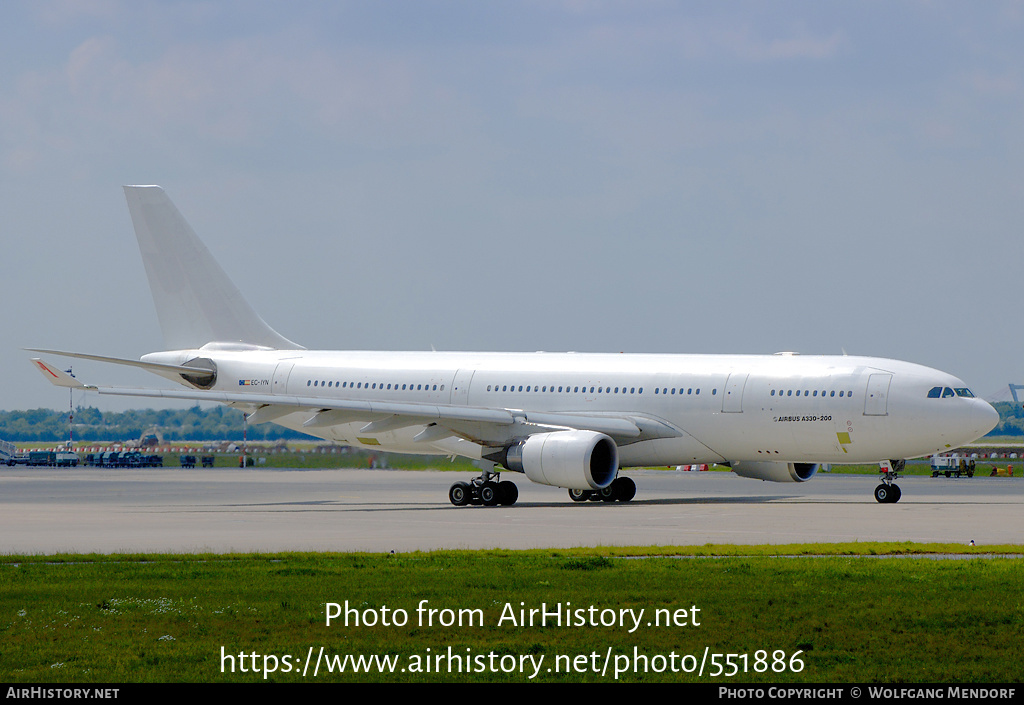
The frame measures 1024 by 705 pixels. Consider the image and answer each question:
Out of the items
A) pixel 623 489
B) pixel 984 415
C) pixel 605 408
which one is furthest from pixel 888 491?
pixel 605 408

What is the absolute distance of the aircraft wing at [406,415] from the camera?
3569 cm

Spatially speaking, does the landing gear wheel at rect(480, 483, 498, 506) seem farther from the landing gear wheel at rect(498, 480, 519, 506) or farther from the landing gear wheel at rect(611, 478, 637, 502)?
the landing gear wheel at rect(611, 478, 637, 502)

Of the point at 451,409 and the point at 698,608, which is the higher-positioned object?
the point at 451,409

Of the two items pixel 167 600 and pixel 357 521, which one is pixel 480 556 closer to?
pixel 167 600

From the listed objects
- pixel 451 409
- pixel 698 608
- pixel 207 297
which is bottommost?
pixel 698 608

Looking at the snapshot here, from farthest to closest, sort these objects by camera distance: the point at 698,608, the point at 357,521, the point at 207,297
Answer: the point at 207,297 → the point at 357,521 → the point at 698,608

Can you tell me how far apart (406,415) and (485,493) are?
3039 millimetres

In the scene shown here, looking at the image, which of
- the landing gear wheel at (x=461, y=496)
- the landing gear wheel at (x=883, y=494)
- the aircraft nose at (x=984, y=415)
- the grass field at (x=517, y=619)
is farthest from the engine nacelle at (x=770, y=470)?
the grass field at (x=517, y=619)

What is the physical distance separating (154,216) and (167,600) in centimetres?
3430

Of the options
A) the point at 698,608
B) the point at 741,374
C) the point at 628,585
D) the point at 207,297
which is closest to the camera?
the point at 698,608

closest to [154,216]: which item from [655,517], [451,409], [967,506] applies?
[451,409]

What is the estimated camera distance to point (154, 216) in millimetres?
46781

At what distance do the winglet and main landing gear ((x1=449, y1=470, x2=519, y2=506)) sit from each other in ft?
34.0

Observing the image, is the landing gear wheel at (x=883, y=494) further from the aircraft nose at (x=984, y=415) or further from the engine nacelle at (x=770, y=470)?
the engine nacelle at (x=770, y=470)
